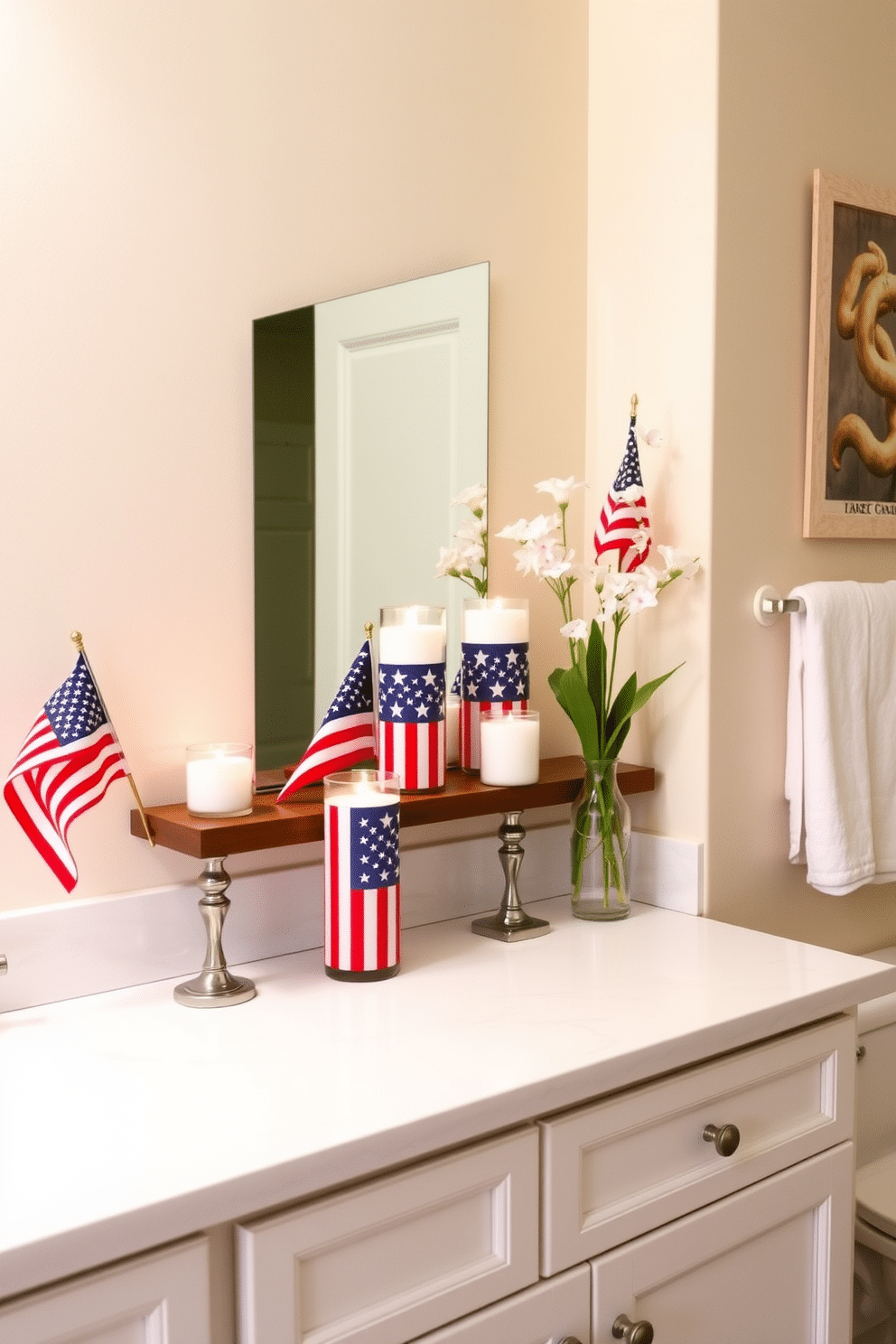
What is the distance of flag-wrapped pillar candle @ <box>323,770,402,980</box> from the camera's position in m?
1.29

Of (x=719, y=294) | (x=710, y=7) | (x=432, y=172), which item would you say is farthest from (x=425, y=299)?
(x=710, y=7)

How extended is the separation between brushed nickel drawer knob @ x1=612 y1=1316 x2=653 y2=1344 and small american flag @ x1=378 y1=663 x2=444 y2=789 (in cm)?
59

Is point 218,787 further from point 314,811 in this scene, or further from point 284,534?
point 284,534

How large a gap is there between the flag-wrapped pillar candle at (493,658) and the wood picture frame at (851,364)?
0.47m

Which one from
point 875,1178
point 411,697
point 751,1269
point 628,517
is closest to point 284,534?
point 411,697

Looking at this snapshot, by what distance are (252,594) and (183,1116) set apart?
624 millimetres

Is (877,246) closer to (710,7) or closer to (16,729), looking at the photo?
(710,7)

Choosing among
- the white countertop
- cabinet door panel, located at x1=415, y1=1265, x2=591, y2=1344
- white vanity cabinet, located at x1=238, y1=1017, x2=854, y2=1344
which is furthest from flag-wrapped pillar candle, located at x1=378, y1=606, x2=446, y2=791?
cabinet door panel, located at x1=415, y1=1265, x2=591, y2=1344

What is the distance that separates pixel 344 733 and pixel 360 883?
180 mm

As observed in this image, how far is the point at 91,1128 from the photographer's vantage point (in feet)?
3.18

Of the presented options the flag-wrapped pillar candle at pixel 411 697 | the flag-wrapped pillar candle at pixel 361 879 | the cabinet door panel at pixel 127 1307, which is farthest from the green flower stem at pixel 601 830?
the cabinet door panel at pixel 127 1307

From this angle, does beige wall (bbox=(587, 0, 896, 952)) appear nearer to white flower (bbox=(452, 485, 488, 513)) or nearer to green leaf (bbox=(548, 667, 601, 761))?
green leaf (bbox=(548, 667, 601, 761))

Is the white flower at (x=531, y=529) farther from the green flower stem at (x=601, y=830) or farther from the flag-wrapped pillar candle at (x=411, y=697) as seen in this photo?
the green flower stem at (x=601, y=830)

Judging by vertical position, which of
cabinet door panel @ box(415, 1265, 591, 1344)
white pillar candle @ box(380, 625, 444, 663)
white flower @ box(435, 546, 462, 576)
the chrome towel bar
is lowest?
cabinet door panel @ box(415, 1265, 591, 1344)
